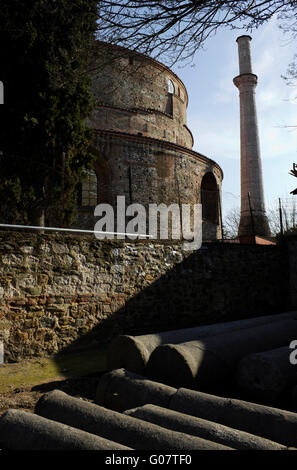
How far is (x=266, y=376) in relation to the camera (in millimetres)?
3916

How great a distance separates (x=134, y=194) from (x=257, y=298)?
23.9 ft

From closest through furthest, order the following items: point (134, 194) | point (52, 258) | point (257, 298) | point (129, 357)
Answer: point (129, 357) < point (52, 258) < point (257, 298) < point (134, 194)

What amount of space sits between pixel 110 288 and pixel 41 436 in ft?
13.5

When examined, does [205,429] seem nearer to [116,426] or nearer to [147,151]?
[116,426]

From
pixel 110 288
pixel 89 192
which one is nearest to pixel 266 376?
pixel 110 288

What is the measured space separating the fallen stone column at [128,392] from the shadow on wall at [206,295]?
1.93 m

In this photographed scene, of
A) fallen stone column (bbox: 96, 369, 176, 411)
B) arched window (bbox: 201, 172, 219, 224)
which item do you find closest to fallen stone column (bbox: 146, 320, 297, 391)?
fallen stone column (bbox: 96, 369, 176, 411)

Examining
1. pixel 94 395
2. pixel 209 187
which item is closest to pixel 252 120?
pixel 209 187

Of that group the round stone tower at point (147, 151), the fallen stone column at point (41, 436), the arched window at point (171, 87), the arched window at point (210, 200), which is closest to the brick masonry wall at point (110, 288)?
the fallen stone column at point (41, 436)

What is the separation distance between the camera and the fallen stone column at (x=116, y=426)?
7.40 feet

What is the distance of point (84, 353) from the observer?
234 inches

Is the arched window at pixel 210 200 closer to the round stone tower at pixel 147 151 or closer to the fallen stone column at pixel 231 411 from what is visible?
the round stone tower at pixel 147 151

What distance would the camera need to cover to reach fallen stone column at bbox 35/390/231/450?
2.26m

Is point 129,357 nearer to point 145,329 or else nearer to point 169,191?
point 145,329
